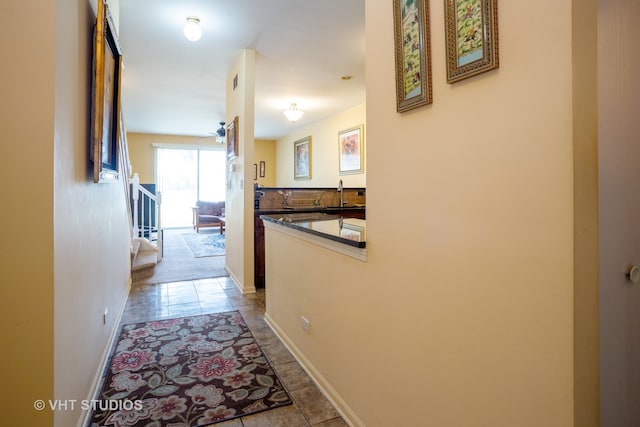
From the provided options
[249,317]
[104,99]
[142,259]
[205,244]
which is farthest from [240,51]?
[205,244]

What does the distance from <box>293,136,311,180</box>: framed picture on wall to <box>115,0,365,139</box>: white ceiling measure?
153 centimetres

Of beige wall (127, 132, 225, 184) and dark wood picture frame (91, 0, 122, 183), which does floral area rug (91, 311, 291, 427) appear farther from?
beige wall (127, 132, 225, 184)

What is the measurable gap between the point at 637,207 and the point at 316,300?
5.00 feet

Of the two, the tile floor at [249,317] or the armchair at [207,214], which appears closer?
the tile floor at [249,317]

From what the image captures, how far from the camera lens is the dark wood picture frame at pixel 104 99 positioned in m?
1.75

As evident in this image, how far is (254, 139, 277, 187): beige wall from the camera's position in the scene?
1049cm

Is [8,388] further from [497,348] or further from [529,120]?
[529,120]

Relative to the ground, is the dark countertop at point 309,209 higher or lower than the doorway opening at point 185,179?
lower

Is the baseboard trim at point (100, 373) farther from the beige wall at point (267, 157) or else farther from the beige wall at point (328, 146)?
the beige wall at point (267, 157)

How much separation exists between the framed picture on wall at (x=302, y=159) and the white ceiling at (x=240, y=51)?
153cm

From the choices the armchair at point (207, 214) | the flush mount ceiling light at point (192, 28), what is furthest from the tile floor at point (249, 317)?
the armchair at point (207, 214)

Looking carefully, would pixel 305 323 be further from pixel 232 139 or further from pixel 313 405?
pixel 232 139

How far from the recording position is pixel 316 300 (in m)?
2.05
